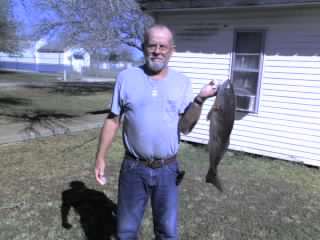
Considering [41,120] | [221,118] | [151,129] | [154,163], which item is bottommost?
[41,120]

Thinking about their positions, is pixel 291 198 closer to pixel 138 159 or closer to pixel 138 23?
pixel 138 159

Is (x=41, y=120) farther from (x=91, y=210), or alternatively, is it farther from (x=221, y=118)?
(x=221, y=118)

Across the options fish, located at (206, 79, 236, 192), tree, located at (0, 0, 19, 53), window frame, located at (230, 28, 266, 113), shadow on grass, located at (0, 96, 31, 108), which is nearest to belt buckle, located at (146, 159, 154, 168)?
fish, located at (206, 79, 236, 192)

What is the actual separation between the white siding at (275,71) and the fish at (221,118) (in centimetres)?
473

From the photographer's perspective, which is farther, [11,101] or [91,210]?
[11,101]

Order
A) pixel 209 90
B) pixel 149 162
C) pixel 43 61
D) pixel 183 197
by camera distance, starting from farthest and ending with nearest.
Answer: pixel 43 61 → pixel 183 197 → pixel 149 162 → pixel 209 90

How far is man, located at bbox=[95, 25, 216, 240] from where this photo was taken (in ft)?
8.21

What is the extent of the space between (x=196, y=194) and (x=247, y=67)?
328 centimetres

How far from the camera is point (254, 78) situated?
7.33 metres

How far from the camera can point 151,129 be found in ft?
8.24

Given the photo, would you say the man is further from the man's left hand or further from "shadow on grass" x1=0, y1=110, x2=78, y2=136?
"shadow on grass" x1=0, y1=110, x2=78, y2=136

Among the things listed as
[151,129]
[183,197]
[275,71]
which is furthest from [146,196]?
[275,71]

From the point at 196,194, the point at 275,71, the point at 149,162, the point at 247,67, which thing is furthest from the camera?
the point at 247,67

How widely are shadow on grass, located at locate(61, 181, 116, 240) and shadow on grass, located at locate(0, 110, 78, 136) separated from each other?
364 centimetres
